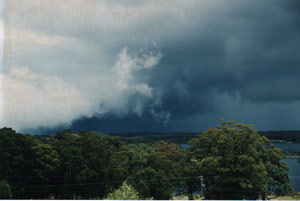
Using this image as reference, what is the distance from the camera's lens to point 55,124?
6.88 m

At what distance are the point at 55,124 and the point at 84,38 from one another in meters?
1.72

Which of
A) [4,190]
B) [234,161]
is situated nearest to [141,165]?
[234,161]

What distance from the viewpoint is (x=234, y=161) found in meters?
8.45

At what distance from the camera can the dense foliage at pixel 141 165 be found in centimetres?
807

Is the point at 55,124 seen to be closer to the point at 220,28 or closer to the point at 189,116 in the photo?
the point at 189,116

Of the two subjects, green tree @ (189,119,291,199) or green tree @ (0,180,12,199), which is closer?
green tree @ (0,180,12,199)

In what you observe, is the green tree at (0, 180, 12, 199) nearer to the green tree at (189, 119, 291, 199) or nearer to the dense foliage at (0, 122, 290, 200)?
the dense foliage at (0, 122, 290, 200)

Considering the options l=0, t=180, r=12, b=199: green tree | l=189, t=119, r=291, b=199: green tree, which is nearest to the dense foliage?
l=189, t=119, r=291, b=199: green tree

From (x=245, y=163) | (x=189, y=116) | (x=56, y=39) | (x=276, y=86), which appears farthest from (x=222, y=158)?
(x=56, y=39)

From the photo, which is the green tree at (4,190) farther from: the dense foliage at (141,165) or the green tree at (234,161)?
the green tree at (234,161)

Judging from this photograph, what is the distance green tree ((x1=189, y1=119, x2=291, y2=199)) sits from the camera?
832 cm

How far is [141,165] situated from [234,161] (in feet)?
7.23

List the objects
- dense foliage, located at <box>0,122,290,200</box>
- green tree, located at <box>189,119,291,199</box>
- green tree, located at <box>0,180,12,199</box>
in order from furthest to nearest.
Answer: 1. green tree, located at <box>189,119,291,199</box>
2. dense foliage, located at <box>0,122,290,200</box>
3. green tree, located at <box>0,180,12,199</box>

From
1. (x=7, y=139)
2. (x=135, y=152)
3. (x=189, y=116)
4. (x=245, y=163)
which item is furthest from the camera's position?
(x=135, y=152)
